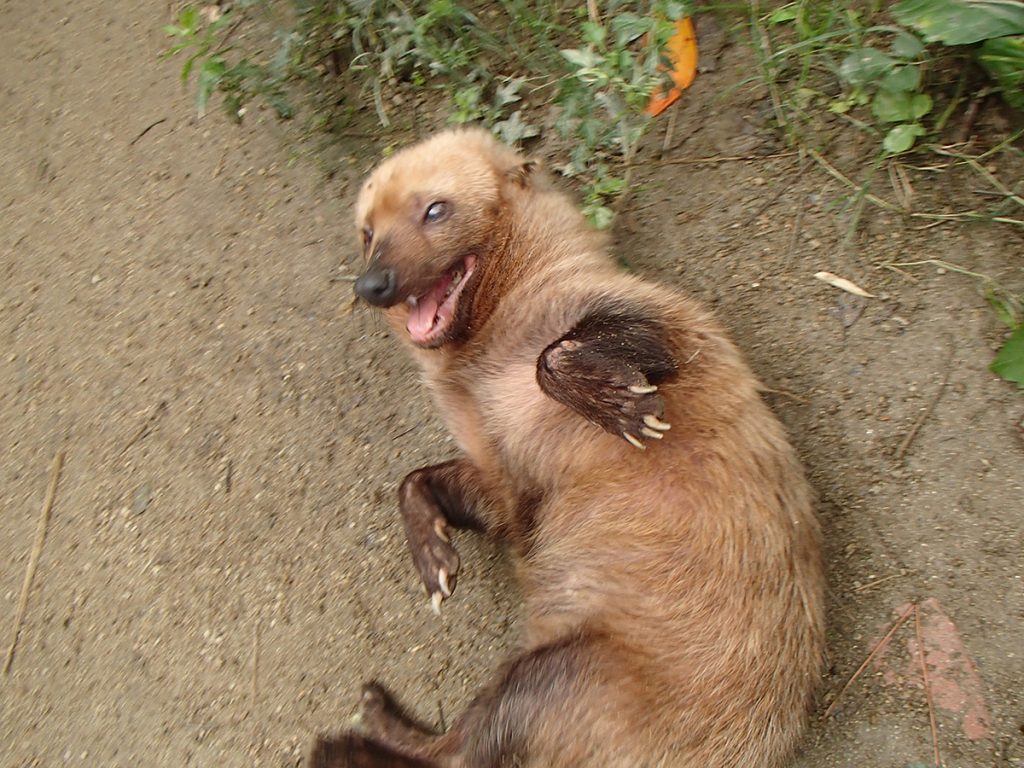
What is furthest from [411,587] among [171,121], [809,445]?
[171,121]

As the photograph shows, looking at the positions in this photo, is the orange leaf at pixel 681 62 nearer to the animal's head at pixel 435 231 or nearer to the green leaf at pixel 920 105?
the animal's head at pixel 435 231

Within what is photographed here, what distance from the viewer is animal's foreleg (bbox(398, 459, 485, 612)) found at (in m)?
2.90

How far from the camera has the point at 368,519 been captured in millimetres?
3258

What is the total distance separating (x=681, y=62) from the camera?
3.38 m

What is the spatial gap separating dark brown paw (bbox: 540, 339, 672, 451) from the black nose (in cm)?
65

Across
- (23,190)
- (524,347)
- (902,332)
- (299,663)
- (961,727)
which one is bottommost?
(961,727)

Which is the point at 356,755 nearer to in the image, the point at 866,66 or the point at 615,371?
the point at 615,371

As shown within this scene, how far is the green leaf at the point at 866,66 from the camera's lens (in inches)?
118

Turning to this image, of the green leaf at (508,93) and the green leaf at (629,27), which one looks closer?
A: the green leaf at (629,27)

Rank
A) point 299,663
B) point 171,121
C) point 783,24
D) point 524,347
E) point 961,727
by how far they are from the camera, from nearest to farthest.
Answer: point 961,727
point 524,347
point 299,663
point 783,24
point 171,121

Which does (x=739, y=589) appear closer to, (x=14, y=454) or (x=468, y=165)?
(x=468, y=165)

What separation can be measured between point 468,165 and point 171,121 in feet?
5.96

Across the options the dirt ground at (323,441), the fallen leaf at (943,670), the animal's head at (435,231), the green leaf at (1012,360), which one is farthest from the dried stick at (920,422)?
the animal's head at (435,231)

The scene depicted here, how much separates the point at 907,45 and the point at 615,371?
1683 mm
